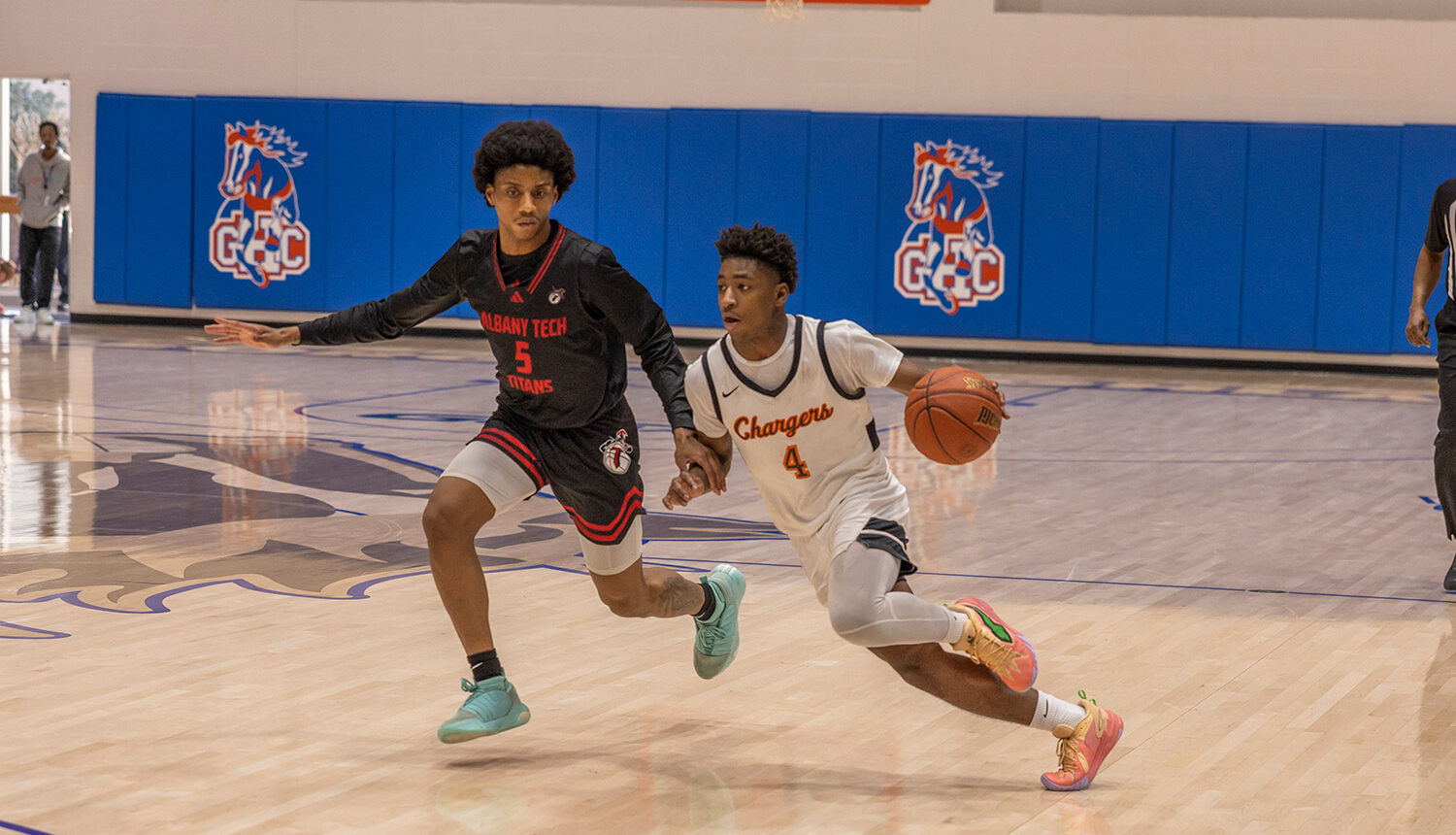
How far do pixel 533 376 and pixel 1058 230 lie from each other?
1255 centimetres

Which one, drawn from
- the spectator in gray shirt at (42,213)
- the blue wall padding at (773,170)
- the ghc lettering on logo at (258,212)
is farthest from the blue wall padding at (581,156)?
the spectator in gray shirt at (42,213)

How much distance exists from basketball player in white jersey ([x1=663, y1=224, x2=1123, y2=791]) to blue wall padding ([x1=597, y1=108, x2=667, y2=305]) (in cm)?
1283

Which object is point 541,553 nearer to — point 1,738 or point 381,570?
point 381,570

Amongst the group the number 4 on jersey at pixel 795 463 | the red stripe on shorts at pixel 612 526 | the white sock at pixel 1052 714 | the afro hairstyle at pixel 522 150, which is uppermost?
the afro hairstyle at pixel 522 150

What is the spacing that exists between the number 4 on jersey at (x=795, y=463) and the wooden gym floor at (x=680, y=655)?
2.21 ft

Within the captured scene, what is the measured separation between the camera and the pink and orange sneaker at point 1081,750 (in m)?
3.68

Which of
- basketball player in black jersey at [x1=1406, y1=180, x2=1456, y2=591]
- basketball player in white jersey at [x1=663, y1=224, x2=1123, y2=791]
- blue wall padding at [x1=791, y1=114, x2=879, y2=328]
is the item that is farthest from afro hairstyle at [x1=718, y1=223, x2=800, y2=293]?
blue wall padding at [x1=791, y1=114, x2=879, y2=328]

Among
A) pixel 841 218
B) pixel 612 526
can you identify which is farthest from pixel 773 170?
pixel 612 526

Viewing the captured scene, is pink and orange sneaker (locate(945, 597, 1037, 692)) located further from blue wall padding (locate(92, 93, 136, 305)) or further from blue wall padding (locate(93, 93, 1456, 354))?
blue wall padding (locate(92, 93, 136, 305))

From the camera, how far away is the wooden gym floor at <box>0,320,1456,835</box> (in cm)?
358

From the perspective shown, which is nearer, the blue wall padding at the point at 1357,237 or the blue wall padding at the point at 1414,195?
the blue wall padding at the point at 1414,195

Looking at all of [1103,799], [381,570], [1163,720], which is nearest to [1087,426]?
[381,570]

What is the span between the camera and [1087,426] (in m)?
11.0

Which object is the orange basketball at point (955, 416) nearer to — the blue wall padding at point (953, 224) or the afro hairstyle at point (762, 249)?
the afro hairstyle at point (762, 249)
